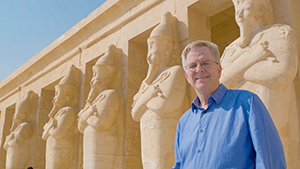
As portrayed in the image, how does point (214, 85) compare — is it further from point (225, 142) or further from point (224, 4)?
point (224, 4)

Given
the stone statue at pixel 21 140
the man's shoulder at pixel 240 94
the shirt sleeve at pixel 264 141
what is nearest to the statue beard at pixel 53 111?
the stone statue at pixel 21 140

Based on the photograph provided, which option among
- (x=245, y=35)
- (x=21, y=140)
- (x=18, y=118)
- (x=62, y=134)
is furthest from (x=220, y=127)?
(x=18, y=118)

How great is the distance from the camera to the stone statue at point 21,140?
729cm

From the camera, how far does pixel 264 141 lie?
4.02 feet

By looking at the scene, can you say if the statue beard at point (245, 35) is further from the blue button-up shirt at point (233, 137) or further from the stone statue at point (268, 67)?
the blue button-up shirt at point (233, 137)

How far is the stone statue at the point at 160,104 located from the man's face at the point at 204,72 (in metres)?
2.13

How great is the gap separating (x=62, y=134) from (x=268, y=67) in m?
4.10

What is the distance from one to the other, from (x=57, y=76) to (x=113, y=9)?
2.57 m

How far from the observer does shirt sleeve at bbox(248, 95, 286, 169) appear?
120 cm

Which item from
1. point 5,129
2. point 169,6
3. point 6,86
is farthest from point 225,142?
point 6,86

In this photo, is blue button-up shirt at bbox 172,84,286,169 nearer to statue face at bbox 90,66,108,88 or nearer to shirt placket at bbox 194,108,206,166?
shirt placket at bbox 194,108,206,166

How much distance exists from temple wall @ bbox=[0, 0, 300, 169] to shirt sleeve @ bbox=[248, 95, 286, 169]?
2097 millimetres

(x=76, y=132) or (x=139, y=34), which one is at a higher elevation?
(x=139, y=34)

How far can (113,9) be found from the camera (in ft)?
18.9
